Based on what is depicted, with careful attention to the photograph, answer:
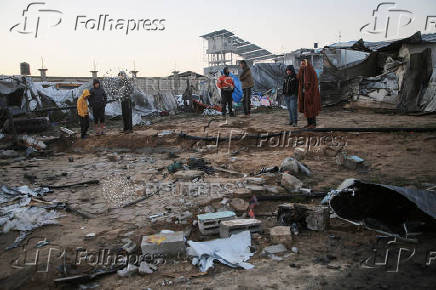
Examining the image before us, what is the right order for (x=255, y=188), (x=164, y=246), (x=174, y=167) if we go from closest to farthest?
(x=164, y=246) < (x=255, y=188) < (x=174, y=167)

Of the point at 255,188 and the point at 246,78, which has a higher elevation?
the point at 246,78

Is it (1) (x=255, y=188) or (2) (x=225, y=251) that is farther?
(1) (x=255, y=188)

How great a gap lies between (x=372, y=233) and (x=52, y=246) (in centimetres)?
280

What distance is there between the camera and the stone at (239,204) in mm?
3616

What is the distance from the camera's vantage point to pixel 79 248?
9.34ft

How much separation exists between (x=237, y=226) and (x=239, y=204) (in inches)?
28.5

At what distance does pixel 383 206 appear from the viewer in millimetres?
2982

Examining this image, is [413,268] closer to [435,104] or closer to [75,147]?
[75,147]

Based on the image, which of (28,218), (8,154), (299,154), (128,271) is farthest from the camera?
(8,154)

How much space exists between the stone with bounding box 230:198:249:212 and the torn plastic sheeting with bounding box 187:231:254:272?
0.66 m

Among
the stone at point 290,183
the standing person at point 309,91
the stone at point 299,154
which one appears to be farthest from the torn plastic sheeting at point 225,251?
the standing person at point 309,91

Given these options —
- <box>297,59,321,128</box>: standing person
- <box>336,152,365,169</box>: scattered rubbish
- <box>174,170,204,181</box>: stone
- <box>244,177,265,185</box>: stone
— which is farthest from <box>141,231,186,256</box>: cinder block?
<box>297,59,321,128</box>: standing person

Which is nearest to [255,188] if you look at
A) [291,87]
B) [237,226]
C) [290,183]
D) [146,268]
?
[290,183]

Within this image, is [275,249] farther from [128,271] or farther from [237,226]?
[128,271]
